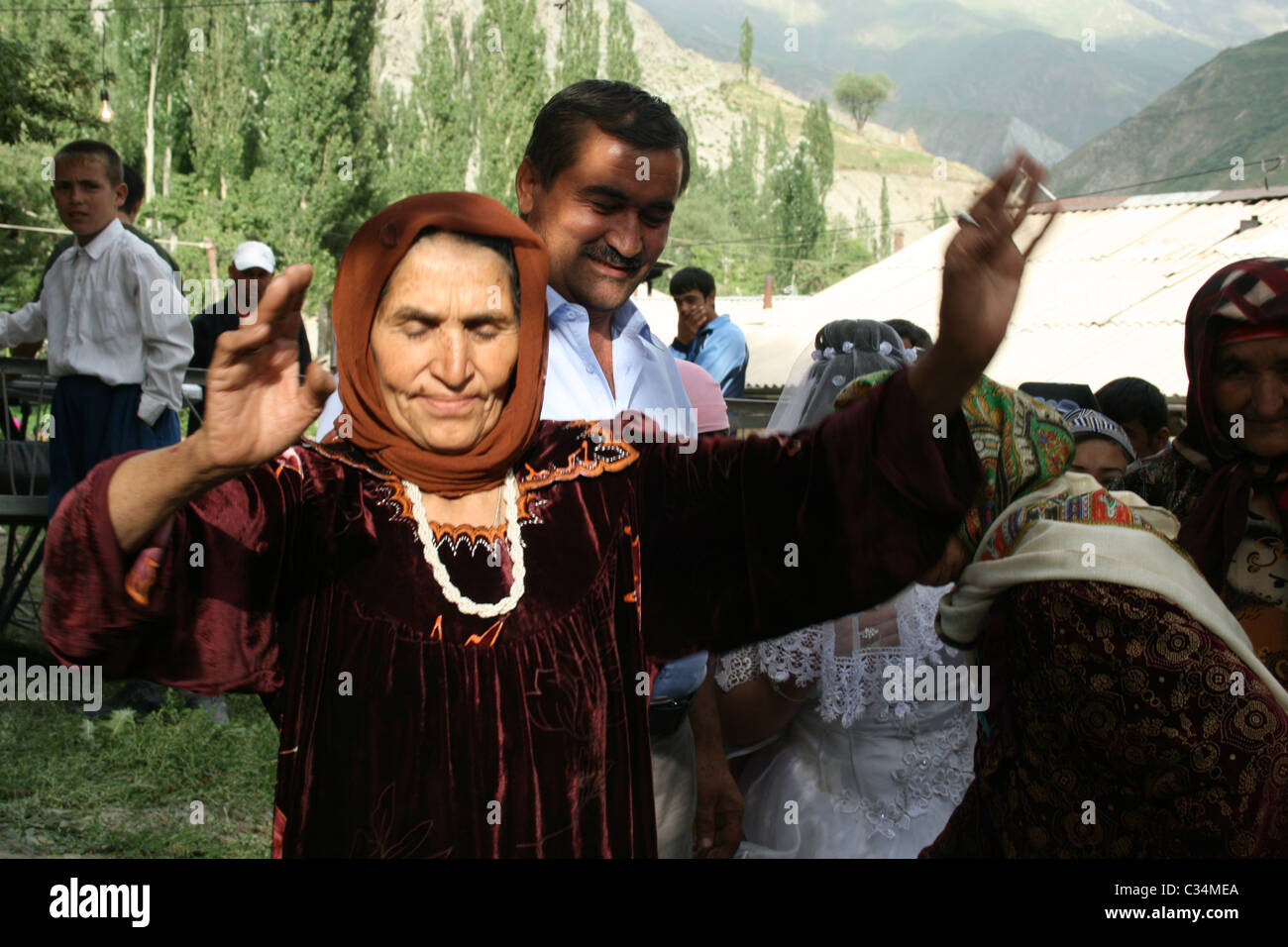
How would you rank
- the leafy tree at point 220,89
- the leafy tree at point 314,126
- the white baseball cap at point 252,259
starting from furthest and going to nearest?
the leafy tree at point 220,89 < the leafy tree at point 314,126 < the white baseball cap at point 252,259

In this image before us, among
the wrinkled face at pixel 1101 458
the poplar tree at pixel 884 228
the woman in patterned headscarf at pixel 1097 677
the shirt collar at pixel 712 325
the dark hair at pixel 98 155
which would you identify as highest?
the poplar tree at pixel 884 228

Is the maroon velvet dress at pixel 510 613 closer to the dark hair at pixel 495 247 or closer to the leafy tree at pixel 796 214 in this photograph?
the dark hair at pixel 495 247

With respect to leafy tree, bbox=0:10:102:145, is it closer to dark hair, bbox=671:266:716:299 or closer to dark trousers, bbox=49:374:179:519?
dark trousers, bbox=49:374:179:519

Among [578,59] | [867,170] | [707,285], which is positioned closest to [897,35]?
[867,170]

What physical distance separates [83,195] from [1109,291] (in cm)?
973

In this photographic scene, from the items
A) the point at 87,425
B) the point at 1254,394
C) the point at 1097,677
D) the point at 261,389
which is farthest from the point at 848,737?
the point at 87,425

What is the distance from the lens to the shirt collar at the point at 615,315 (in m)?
2.25

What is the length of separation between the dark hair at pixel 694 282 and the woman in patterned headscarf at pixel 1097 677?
4762mm

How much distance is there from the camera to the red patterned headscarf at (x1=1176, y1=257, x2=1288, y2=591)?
90.9 inches

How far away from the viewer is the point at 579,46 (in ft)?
104

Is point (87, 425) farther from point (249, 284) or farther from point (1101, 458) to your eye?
point (1101, 458)

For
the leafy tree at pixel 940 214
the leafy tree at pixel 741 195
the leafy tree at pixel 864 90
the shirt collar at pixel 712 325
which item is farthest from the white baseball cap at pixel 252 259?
the leafy tree at pixel 864 90

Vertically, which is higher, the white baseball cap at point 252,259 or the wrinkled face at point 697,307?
the white baseball cap at point 252,259

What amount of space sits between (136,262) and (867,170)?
4132 inches
